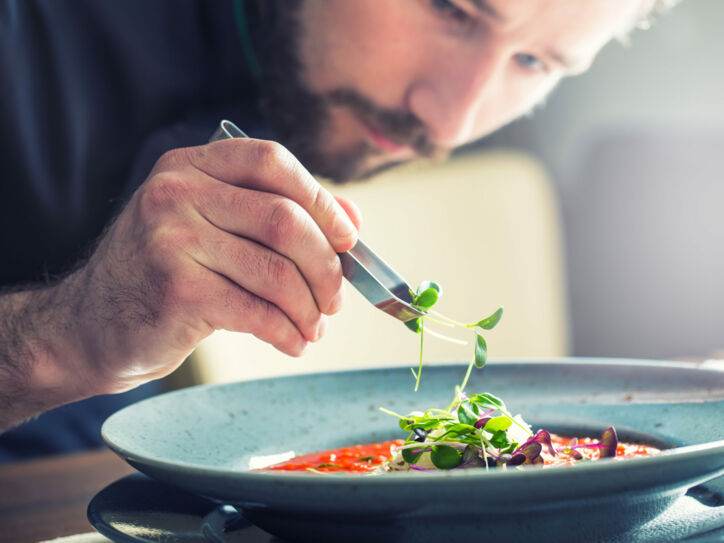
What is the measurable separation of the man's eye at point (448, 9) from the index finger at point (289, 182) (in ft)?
2.95

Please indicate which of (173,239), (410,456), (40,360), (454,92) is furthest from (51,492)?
(454,92)

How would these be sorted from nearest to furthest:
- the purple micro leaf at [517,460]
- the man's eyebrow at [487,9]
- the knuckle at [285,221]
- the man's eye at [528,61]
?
Answer: the purple micro leaf at [517,460] < the knuckle at [285,221] < the man's eyebrow at [487,9] < the man's eye at [528,61]

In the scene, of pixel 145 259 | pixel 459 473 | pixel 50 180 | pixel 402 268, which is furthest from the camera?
pixel 402 268

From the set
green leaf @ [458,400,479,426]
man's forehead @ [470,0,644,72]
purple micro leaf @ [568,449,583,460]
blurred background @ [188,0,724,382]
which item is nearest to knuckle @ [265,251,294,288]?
green leaf @ [458,400,479,426]

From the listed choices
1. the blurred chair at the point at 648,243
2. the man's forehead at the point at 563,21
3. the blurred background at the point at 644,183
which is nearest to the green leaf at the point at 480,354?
the man's forehead at the point at 563,21

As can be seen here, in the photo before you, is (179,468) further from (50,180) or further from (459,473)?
(50,180)

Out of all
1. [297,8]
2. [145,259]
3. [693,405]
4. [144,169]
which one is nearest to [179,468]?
[145,259]

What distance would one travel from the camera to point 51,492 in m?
0.92

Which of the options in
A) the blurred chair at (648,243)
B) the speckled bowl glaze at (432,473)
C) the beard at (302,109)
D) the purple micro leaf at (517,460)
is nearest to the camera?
the speckled bowl glaze at (432,473)

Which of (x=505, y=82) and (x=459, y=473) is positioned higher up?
(x=505, y=82)

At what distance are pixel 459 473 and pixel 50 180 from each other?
1.54 metres

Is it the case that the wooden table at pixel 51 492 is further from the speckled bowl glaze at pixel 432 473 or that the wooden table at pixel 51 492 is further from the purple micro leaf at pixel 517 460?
the purple micro leaf at pixel 517 460

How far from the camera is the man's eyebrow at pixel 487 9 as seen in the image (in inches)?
57.6

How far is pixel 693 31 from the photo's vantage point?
394 centimetres
